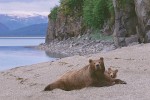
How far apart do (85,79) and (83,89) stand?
0.30 m

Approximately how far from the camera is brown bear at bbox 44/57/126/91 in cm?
1324

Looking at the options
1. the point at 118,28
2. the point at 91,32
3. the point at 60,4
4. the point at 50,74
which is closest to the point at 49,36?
the point at 60,4

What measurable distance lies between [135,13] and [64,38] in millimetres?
34502

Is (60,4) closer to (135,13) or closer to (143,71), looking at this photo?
(135,13)

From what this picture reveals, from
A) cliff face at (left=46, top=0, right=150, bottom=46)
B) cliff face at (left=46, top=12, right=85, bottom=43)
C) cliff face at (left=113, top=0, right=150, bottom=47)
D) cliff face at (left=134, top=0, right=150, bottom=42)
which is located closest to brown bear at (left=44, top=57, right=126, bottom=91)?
cliff face at (left=46, top=0, right=150, bottom=46)

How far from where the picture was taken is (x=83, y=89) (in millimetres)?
13367

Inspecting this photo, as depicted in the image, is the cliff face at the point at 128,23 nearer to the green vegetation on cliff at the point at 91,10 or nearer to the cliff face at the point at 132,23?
the cliff face at the point at 132,23

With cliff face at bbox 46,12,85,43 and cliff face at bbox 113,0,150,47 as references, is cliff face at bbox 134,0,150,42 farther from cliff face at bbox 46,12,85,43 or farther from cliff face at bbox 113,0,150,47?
cliff face at bbox 46,12,85,43

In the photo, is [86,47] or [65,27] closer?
[86,47]

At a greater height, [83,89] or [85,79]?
[85,79]

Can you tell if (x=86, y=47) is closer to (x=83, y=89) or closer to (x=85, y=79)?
(x=85, y=79)

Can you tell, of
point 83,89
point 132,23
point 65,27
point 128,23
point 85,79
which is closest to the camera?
point 83,89

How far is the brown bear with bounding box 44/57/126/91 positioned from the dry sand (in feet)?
0.72

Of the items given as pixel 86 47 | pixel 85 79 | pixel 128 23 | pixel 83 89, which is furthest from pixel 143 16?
pixel 83 89
